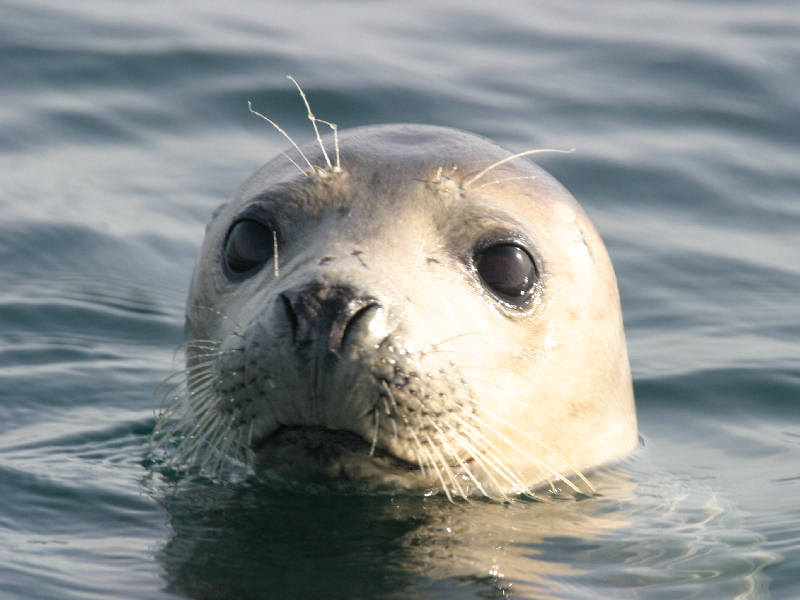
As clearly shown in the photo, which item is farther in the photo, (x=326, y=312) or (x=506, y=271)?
(x=506, y=271)

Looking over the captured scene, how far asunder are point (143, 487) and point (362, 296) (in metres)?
1.38

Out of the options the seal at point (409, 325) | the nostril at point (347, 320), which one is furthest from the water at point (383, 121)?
the nostril at point (347, 320)

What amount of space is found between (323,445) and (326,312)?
41 centimetres

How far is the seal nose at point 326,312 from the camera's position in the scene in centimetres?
362

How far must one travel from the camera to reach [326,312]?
364 cm

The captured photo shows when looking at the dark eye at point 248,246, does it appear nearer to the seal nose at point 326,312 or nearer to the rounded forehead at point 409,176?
the rounded forehead at point 409,176

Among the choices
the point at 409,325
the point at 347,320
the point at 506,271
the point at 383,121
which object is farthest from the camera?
the point at 383,121

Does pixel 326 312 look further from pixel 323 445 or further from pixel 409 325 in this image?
pixel 323 445

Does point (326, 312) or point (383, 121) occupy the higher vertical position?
point (383, 121)

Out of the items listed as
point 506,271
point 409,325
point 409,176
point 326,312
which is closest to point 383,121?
point 409,176

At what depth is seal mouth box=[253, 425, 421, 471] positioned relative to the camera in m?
3.81

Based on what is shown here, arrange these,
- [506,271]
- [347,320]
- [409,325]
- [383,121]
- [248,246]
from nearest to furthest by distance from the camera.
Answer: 1. [347,320]
2. [409,325]
3. [506,271]
4. [248,246]
5. [383,121]

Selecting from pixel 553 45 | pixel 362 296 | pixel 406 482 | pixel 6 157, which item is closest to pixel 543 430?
pixel 406 482

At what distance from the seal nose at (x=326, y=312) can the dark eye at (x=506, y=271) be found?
80 centimetres
